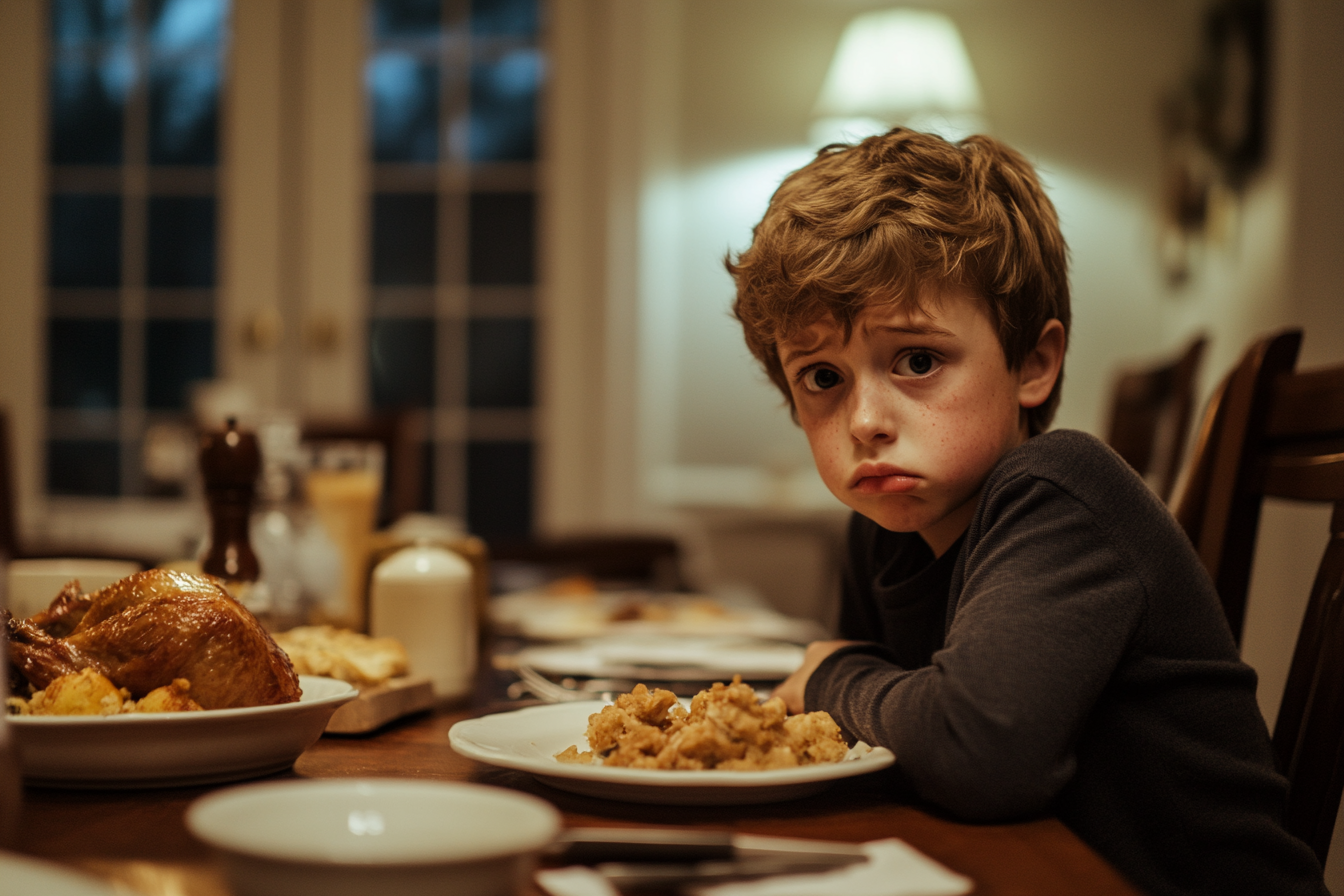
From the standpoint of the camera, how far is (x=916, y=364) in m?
0.80

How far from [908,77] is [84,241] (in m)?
2.88

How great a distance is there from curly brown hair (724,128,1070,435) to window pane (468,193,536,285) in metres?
3.25

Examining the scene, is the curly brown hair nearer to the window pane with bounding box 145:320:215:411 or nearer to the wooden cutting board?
the wooden cutting board

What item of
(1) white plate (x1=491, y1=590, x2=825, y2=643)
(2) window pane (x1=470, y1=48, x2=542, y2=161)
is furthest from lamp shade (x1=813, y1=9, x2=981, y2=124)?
(1) white plate (x1=491, y1=590, x2=825, y2=643)

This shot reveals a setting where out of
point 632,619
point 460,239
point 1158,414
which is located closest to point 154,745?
point 632,619

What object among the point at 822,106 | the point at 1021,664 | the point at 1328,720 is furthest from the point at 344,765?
the point at 822,106

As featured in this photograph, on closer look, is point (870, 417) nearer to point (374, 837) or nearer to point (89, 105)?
point (374, 837)

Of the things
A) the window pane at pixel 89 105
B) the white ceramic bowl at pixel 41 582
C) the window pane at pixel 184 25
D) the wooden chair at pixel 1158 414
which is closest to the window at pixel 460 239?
the window pane at pixel 184 25

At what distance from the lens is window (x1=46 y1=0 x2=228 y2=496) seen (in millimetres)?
4043

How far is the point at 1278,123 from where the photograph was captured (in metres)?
2.45

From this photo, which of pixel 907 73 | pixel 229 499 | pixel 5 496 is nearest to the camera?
pixel 229 499

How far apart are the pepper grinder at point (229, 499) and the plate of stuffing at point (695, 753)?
0.35m

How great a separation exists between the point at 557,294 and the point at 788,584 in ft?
4.25

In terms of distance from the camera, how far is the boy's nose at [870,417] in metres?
0.77
